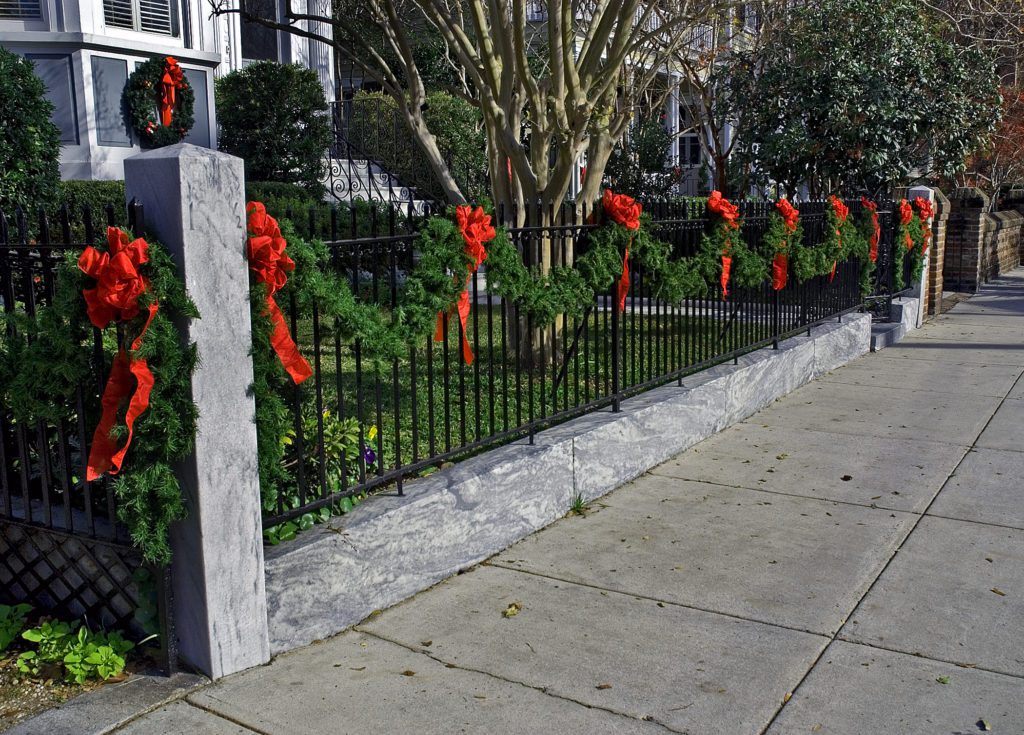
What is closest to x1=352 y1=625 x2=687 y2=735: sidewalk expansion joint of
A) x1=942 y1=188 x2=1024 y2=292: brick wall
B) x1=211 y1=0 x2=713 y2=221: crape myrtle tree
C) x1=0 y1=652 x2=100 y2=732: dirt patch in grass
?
x1=0 y1=652 x2=100 y2=732: dirt patch in grass

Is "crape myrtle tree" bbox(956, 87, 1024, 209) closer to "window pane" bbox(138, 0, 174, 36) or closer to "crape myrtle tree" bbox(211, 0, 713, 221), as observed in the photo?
"crape myrtle tree" bbox(211, 0, 713, 221)

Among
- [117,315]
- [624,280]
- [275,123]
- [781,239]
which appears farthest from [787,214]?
[275,123]

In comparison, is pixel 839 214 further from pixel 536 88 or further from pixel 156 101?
pixel 156 101

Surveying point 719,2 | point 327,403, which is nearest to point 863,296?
point 719,2

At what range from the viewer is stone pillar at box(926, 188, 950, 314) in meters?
14.1

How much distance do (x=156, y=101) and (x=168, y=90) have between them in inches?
9.5

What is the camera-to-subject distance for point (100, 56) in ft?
47.9

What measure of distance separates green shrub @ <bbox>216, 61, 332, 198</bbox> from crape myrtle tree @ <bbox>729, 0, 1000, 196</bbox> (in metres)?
6.44

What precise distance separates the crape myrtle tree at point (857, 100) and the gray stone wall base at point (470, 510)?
8064 mm

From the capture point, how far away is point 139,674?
3.90m

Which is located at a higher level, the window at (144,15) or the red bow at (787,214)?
the window at (144,15)

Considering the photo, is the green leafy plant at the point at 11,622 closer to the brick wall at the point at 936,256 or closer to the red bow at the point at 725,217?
the red bow at the point at 725,217

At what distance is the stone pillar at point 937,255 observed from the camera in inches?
554

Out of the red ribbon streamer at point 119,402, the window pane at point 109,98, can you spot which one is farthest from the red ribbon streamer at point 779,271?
Answer: the window pane at point 109,98
